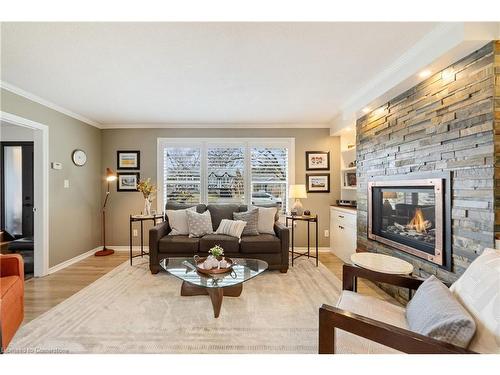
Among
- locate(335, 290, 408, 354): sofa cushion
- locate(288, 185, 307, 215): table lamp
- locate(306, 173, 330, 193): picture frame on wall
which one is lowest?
locate(335, 290, 408, 354): sofa cushion

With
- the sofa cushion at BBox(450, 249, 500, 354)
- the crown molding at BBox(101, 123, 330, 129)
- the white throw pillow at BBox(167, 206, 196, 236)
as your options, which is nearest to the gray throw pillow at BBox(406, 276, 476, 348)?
the sofa cushion at BBox(450, 249, 500, 354)

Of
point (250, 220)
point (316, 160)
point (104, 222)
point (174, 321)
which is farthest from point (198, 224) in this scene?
point (316, 160)

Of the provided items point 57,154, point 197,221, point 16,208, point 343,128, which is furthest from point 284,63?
point 16,208

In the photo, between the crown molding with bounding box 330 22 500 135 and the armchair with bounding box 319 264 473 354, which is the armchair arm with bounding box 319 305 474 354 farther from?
the crown molding with bounding box 330 22 500 135

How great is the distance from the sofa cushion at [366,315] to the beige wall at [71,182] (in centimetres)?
391

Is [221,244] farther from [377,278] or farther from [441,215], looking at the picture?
[441,215]

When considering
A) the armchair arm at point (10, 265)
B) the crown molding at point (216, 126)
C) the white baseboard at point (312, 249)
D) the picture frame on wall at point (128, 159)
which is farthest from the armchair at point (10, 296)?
the white baseboard at point (312, 249)

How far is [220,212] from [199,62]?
7.36 feet

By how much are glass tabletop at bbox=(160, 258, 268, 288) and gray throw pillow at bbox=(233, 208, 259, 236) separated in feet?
2.59

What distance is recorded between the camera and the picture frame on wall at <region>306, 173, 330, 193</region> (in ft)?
14.3

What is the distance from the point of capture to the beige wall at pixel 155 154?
4332 mm

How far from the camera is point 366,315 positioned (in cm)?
139

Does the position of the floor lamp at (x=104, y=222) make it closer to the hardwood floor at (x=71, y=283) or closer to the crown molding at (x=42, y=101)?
the hardwood floor at (x=71, y=283)
